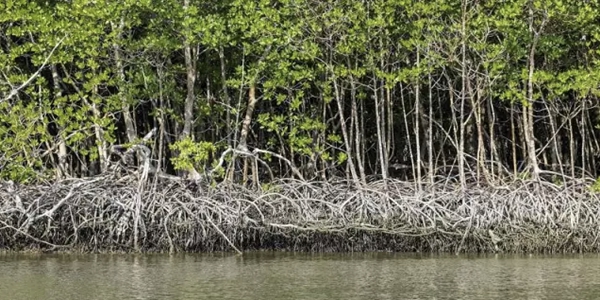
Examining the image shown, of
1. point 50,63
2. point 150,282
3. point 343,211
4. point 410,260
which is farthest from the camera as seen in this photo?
point 50,63

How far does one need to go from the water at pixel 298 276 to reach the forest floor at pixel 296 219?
1.51 feet

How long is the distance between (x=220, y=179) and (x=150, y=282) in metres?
6.40

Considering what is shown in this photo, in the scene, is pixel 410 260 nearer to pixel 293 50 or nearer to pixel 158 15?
pixel 293 50

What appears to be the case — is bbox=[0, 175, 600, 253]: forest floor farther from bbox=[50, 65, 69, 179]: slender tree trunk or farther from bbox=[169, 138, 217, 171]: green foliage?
bbox=[50, 65, 69, 179]: slender tree trunk

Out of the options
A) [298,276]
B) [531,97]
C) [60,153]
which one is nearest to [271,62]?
[60,153]

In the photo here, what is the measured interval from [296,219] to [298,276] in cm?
315

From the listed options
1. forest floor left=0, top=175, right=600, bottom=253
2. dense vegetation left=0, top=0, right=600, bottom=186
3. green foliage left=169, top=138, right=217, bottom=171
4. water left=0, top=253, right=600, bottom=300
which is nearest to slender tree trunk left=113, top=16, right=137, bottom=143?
dense vegetation left=0, top=0, right=600, bottom=186

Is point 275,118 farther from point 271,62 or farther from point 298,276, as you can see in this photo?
point 298,276

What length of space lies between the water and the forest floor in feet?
1.51

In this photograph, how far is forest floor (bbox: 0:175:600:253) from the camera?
49.2 ft

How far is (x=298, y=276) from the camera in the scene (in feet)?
40.0

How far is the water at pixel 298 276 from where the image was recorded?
10.6 metres

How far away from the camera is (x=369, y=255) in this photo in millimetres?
15070

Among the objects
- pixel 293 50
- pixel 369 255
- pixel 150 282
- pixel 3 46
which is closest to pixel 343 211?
pixel 369 255
